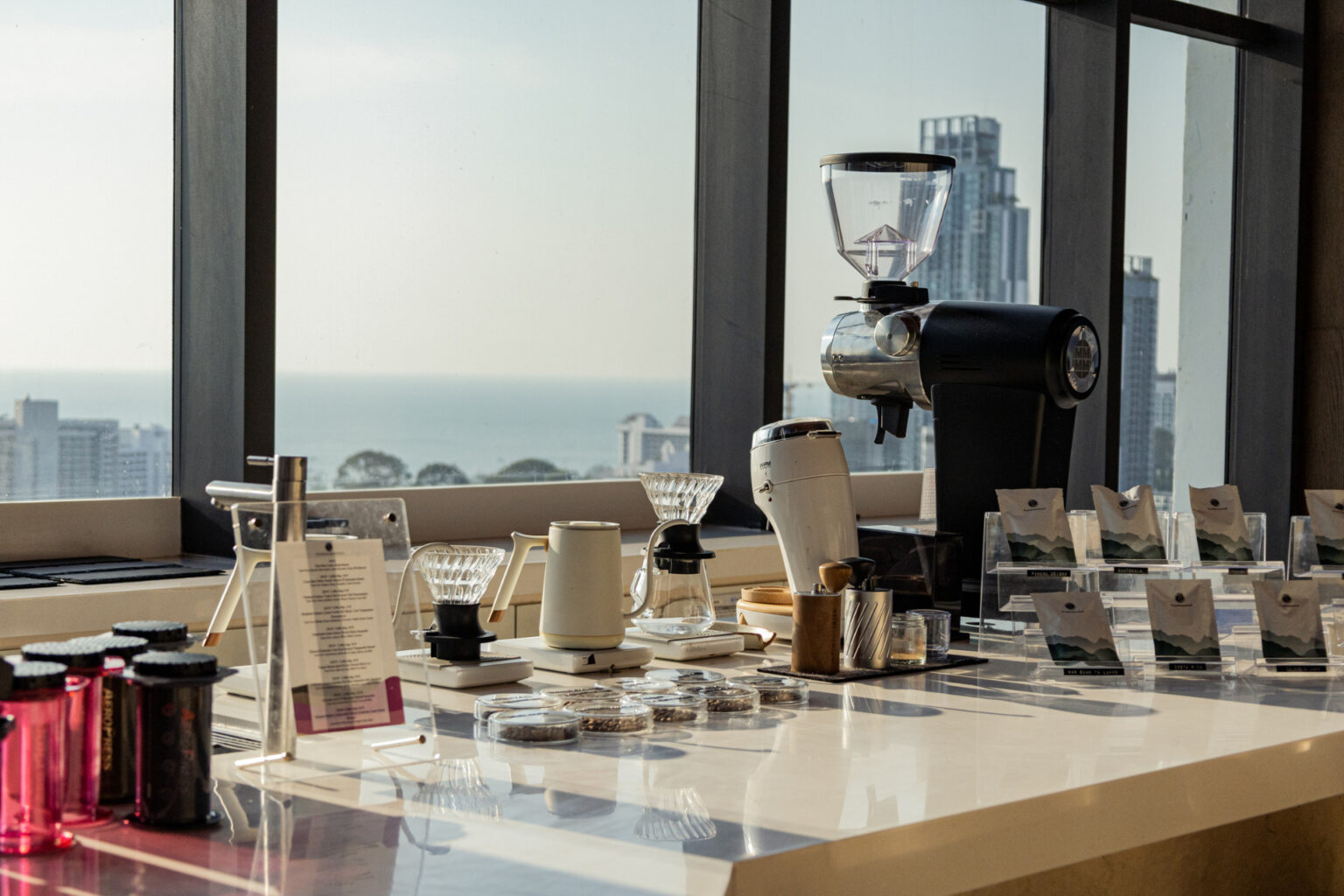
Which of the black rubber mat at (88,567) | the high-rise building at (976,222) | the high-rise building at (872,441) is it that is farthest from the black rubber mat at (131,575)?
the high-rise building at (976,222)

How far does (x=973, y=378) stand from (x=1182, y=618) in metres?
0.47

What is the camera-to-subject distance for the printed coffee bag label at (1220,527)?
1.92 metres

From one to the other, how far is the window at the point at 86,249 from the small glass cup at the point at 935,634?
4.93ft

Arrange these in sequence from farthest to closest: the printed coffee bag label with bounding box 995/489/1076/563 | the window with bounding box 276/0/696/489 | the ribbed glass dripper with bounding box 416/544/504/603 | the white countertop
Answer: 1. the window with bounding box 276/0/696/489
2. the printed coffee bag label with bounding box 995/489/1076/563
3. the ribbed glass dripper with bounding box 416/544/504/603
4. the white countertop

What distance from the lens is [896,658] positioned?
1845mm

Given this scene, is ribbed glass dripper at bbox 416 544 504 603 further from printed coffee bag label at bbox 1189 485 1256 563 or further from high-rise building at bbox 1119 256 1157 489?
high-rise building at bbox 1119 256 1157 489

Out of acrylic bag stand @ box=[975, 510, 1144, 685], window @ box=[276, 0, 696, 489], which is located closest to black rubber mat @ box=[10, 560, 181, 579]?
window @ box=[276, 0, 696, 489]

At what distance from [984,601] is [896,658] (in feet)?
0.61

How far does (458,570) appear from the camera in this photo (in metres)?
1.61

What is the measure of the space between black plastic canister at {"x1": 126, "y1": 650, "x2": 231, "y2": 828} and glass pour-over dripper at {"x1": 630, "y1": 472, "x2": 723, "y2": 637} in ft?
2.85

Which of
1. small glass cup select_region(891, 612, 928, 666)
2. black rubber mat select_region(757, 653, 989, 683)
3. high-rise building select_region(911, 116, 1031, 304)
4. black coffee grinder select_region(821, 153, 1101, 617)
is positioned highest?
high-rise building select_region(911, 116, 1031, 304)

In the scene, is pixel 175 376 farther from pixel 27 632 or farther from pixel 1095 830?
pixel 1095 830

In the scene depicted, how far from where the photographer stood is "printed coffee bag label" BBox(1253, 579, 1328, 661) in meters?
1.80

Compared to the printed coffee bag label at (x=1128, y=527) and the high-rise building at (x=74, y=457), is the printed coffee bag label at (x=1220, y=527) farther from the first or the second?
the high-rise building at (x=74, y=457)
